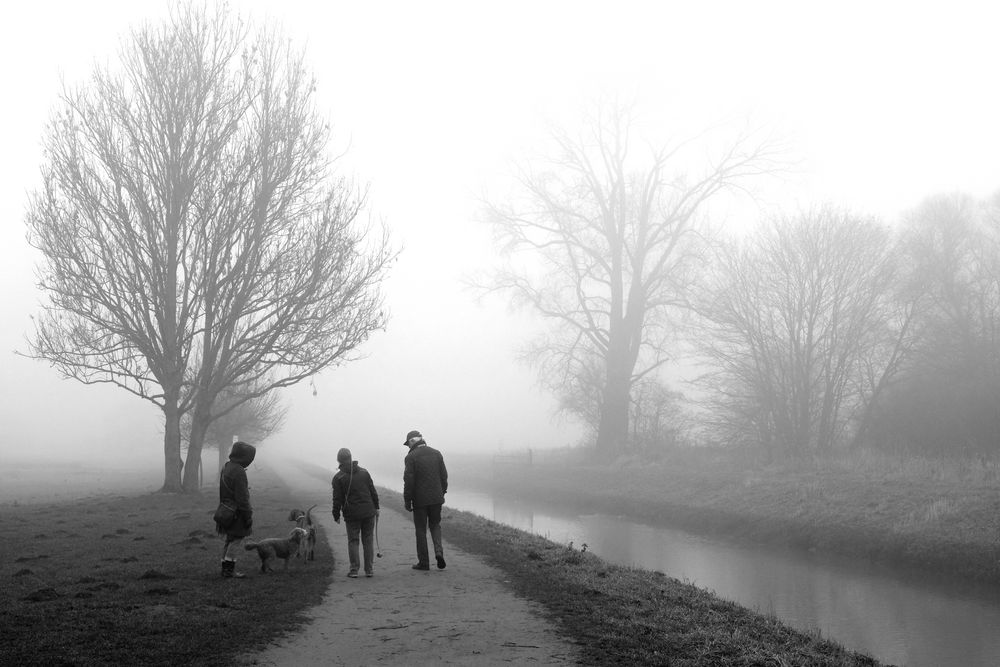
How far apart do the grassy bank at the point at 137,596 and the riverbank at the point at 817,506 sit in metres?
11.3

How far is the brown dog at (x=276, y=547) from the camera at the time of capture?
1102 centimetres

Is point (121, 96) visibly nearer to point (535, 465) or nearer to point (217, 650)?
point (217, 650)

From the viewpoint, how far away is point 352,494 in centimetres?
1148

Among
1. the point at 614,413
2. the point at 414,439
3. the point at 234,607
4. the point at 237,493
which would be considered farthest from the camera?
the point at 614,413

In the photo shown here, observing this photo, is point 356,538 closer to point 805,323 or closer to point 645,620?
point 645,620

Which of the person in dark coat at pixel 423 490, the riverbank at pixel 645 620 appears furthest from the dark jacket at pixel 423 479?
the riverbank at pixel 645 620

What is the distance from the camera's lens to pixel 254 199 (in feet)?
77.2

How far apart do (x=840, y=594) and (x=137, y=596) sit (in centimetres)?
1106

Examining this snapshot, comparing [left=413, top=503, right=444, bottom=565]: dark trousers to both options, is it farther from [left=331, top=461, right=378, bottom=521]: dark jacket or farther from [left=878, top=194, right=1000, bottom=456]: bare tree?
[left=878, top=194, right=1000, bottom=456]: bare tree

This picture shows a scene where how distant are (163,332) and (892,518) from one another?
20.7 metres

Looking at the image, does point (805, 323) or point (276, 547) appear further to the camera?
point (805, 323)

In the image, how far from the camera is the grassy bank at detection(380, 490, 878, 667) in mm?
7141

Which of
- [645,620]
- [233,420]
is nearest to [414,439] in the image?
[645,620]

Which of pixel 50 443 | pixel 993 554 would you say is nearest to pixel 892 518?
pixel 993 554
